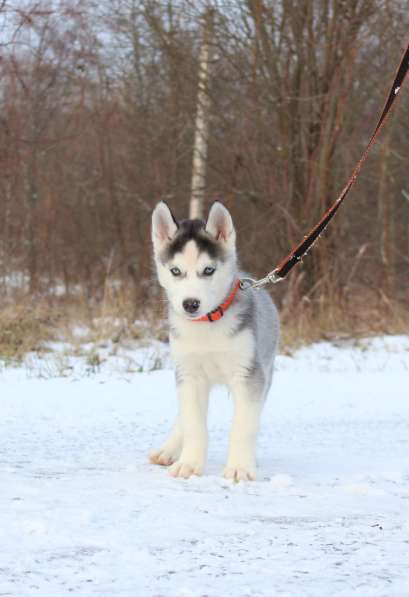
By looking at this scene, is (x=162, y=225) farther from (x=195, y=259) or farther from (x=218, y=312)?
(x=218, y=312)

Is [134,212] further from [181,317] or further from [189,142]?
[181,317]

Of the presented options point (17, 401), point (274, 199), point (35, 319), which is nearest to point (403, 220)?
point (274, 199)

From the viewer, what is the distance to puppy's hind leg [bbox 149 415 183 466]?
14.2ft

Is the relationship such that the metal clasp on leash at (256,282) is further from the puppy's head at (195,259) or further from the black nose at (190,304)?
the black nose at (190,304)

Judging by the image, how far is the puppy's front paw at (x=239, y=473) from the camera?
3.82 m

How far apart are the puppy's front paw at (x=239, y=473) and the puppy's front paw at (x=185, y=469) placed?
0.15m

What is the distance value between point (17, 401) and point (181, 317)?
2.45 meters

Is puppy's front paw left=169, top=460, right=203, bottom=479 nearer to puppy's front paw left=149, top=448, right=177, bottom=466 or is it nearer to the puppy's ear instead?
puppy's front paw left=149, top=448, right=177, bottom=466

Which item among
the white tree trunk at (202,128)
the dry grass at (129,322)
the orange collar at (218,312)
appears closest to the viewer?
the orange collar at (218,312)

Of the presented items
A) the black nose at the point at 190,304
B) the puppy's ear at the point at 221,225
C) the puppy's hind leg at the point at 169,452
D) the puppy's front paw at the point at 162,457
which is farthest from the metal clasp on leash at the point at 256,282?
the puppy's front paw at the point at 162,457

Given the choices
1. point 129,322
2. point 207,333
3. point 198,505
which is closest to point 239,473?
point 198,505

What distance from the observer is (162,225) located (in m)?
4.20

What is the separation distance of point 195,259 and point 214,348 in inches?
18.9

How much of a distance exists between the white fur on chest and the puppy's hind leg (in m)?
0.46
